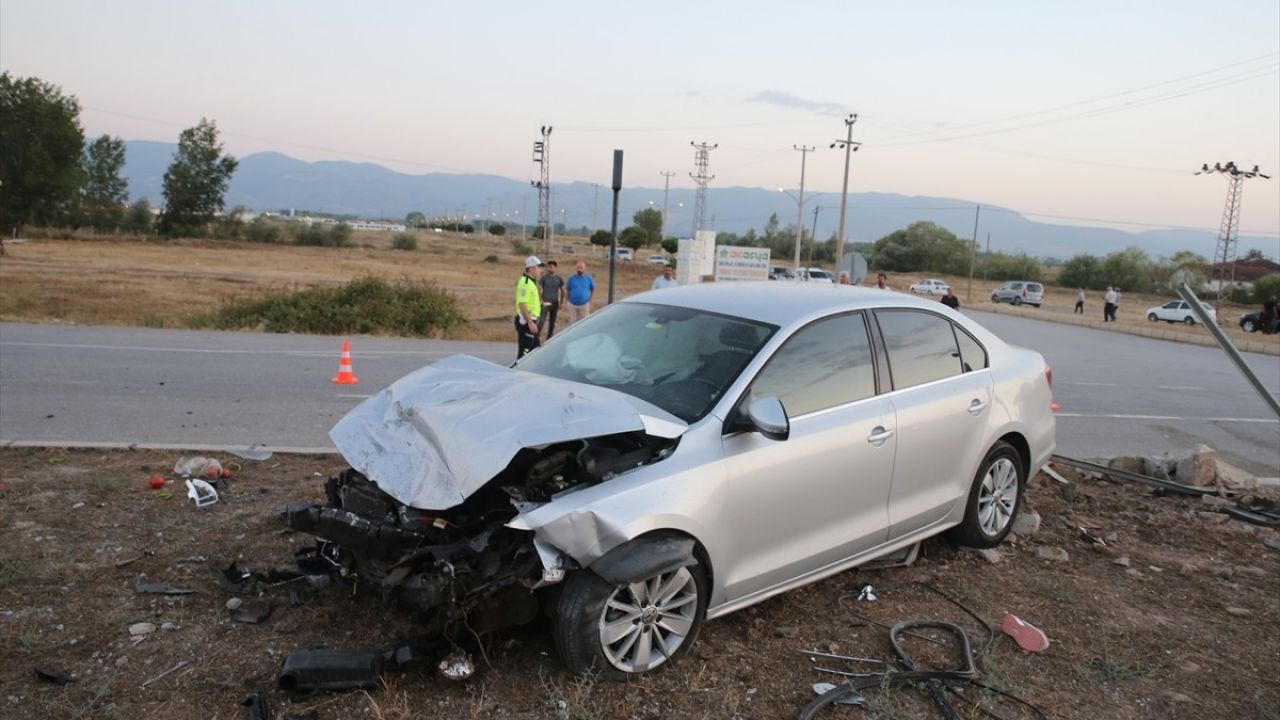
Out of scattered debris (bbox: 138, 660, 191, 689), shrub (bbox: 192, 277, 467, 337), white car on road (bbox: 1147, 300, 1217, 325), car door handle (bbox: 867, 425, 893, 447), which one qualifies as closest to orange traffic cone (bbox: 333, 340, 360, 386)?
scattered debris (bbox: 138, 660, 191, 689)

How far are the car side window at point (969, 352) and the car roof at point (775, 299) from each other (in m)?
0.23

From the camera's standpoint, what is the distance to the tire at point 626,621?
3363 millimetres

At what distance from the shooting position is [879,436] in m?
4.36

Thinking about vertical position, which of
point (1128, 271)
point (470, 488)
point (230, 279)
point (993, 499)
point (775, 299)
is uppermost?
point (1128, 271)

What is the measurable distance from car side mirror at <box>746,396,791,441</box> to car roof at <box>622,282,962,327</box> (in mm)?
664

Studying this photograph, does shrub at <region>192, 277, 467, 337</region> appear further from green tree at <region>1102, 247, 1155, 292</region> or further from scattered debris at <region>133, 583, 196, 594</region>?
green tree at <region>1102, 247, 1155, 292</region>

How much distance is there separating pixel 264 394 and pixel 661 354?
22.5ft

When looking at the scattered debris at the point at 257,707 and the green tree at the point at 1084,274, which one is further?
the green tree at the point at 1084,274

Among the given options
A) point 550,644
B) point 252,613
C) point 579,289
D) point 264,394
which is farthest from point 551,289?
point 550,644

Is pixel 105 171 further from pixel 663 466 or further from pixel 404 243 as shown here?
pixel 663 466

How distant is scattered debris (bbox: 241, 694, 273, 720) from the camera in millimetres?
3145

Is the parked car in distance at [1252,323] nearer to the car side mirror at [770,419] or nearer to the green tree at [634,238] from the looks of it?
the car side mirror at [770,419]

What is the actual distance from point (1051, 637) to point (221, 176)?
3676 inches

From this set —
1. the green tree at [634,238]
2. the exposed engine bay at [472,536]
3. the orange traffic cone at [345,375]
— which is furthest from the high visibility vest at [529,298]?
the green tree at [634,238]
